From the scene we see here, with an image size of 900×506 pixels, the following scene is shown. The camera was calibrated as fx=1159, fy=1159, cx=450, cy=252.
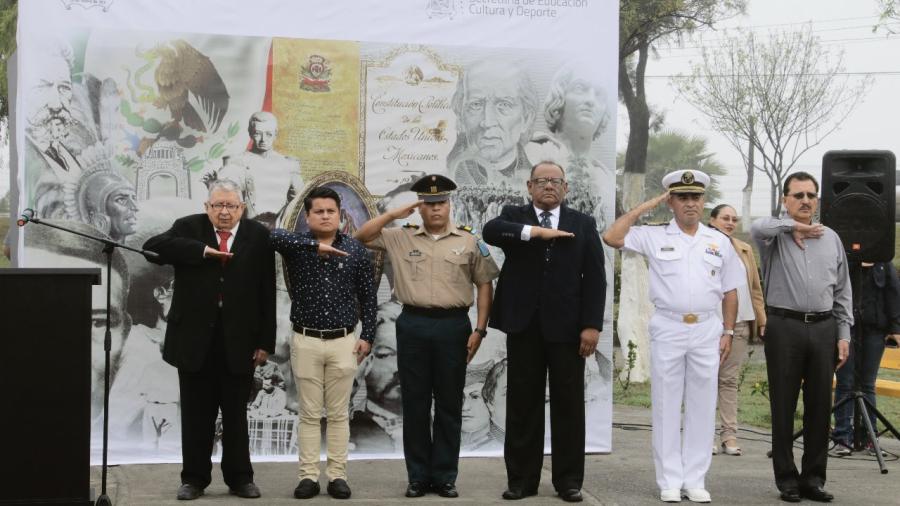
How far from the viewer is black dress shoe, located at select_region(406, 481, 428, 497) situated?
619cm

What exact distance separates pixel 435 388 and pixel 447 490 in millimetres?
552

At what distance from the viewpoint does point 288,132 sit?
23.2ft

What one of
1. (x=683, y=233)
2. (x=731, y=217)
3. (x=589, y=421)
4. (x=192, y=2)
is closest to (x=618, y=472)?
(x=589, y=421)

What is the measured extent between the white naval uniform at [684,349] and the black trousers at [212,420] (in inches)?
87.1

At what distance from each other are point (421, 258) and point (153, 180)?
177cm

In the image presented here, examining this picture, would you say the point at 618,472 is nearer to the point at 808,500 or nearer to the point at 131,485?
the point at 808,500

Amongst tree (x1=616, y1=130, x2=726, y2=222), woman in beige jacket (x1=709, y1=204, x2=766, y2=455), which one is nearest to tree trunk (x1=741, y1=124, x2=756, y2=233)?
tree (x1=616, y1=130, x2=726, y2=222)

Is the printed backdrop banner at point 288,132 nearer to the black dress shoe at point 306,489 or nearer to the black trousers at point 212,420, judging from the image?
the black trousers at point 212,420

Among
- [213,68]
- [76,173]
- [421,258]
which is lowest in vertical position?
[421,258]

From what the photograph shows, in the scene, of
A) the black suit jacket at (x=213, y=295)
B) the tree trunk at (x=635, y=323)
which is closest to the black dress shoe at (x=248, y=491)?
the black suit jacket at (x=213, y=295)

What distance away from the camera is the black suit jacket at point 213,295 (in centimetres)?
600

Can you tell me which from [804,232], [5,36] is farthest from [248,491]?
[5,36]

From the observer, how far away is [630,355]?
41.0ft

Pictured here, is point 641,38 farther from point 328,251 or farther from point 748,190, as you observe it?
point 328,251
